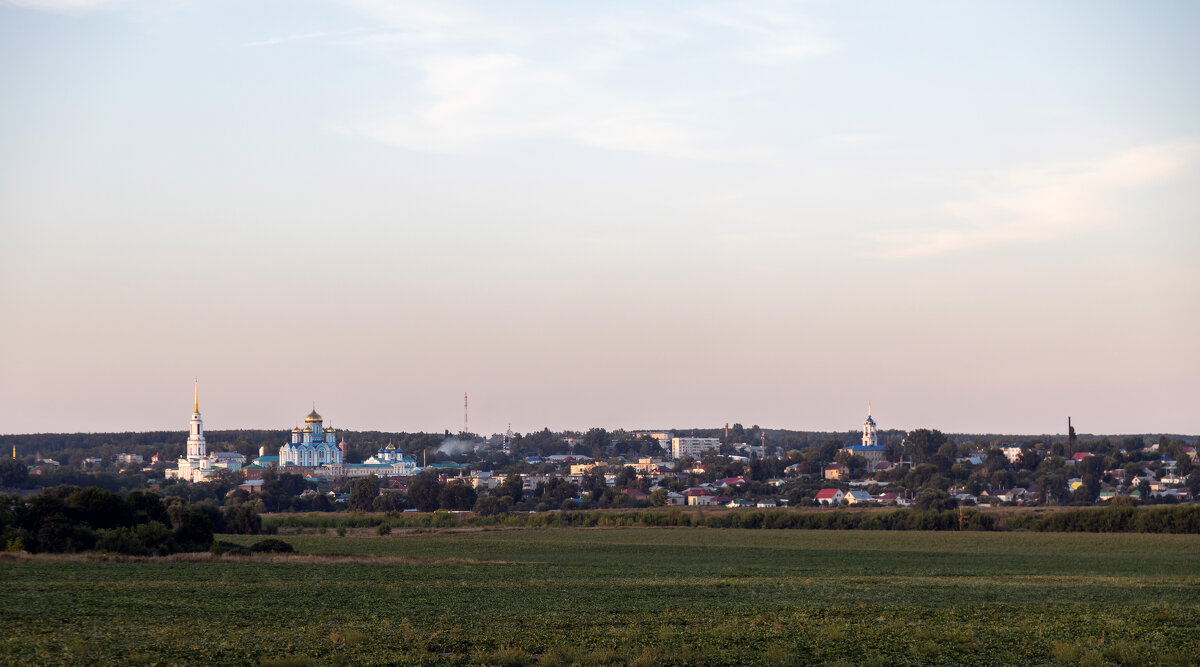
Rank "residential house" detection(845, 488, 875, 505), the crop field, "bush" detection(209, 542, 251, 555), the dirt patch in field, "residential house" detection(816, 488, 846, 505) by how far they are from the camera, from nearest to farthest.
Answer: the crop field, the dirt patch in field, "bush" detection(209, 542, 251, 555), "residential house" detection(845, 488, 875, 505), "residential house" detection(816, 488, 846, 505)

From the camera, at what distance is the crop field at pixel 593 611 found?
23172 millimetres

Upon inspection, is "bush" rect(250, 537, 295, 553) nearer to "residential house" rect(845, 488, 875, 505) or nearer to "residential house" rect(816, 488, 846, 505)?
"residential house" rect(845, 488, 875, 505)

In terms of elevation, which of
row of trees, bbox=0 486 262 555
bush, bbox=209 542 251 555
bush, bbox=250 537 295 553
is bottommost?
bush, bbox=250 537 295 553

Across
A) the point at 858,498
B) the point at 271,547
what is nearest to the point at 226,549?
the point at 271,547

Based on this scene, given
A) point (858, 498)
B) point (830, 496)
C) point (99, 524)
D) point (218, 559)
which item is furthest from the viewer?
point (830, 496)

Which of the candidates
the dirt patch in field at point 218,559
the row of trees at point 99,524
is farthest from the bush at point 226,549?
the row of trees at point 99,524

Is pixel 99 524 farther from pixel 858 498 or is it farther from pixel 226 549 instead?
pixel 858 498

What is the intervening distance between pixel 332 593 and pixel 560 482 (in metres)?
133

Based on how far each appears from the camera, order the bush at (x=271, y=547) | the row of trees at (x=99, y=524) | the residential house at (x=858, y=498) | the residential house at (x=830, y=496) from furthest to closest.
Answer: the residential house at (x=830, y=496) < the residential house at (x=858, y=498) < the bush at (x=271, y=547) < the row of trees at (x=99, y=524)

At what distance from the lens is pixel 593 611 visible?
31094mm

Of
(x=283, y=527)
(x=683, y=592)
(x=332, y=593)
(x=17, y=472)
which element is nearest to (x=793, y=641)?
(x=683, y=592)

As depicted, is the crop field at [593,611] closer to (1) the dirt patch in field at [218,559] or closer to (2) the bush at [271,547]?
(1) the dirt patch in field at [218,559]

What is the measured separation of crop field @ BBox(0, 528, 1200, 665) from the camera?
23.2 metres

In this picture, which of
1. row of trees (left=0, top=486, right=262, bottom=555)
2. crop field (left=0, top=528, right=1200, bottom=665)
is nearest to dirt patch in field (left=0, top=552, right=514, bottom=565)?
crop field (left=0, top=528, right=1200, bottom=665)
